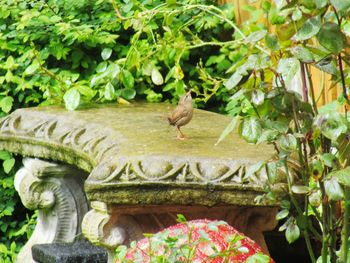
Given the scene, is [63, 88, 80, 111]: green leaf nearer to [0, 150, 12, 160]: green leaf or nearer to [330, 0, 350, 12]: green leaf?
[0, 150, 12, 160]: green leaf

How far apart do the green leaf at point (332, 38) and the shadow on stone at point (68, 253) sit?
2674 millimetres

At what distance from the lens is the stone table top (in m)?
4.79

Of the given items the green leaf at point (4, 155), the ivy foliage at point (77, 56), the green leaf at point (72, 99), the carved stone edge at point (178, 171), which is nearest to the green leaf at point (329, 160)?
the carved stone edge at point (178, 171)

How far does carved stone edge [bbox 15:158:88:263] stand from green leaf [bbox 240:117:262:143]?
2.56m

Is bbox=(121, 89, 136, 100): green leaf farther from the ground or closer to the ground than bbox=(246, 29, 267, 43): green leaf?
closer to the ground

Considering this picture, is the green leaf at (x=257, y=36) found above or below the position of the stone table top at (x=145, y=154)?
above

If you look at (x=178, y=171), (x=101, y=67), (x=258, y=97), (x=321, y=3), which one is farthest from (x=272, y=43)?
(x=101, y=67)

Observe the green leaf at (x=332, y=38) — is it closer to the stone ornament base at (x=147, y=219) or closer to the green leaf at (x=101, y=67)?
the stone ornament base at (x=147, y=219)

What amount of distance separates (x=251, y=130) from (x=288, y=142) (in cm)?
13

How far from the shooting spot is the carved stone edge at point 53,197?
6.54 m

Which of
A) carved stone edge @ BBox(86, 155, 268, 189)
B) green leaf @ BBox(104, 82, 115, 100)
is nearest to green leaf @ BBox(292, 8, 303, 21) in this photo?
carved stone edge @ BBox(86, 155, 268, 189)

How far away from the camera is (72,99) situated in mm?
6844

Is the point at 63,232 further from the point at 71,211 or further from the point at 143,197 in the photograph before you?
the point at 143,197

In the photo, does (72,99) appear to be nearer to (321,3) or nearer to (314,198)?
(314,198)
